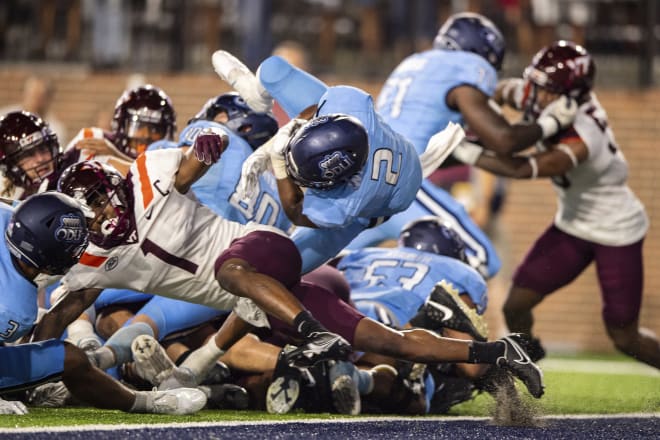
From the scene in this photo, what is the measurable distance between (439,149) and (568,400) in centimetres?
160

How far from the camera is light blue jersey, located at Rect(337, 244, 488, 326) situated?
5.80 m

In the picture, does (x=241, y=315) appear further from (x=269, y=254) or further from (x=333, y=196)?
(x=333, y=196)

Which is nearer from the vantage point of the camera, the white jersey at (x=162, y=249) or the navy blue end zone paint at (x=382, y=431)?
the navy blue end zone paint at (x=382, y=431)

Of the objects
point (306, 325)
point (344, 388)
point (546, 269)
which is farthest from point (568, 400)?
point (306, 325)

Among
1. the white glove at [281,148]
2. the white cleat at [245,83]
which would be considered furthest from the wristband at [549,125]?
the white glove at [281,148]

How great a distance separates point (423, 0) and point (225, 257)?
20.7 feet

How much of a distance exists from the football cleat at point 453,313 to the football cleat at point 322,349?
3.06 feet

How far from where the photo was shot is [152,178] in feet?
16.3

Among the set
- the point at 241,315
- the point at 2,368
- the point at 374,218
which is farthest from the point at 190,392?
the point at 374,218

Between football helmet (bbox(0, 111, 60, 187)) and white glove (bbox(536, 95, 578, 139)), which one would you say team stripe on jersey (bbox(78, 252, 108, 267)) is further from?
white glove (bbox(536, 95, 578, 139))

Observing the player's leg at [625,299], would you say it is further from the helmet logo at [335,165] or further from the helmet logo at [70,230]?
the helmet logo at [70,230]

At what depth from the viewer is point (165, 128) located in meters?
6.43

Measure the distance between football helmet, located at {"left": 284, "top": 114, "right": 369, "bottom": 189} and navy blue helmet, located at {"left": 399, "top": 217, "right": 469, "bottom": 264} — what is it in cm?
132

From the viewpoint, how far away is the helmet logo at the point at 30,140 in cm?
574
